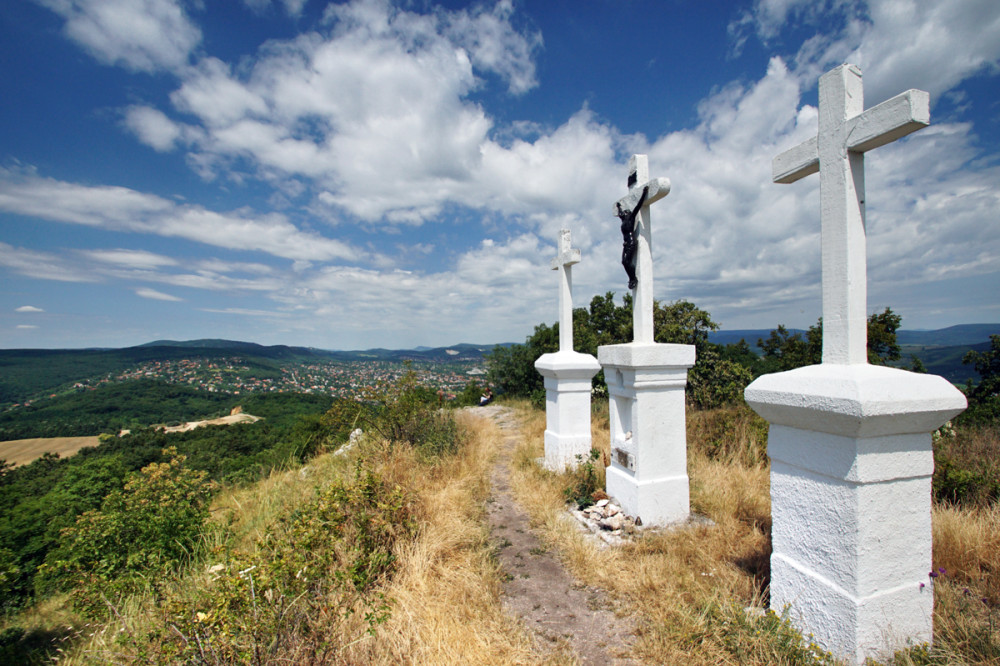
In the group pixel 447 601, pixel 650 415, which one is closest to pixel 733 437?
pixel 650 415

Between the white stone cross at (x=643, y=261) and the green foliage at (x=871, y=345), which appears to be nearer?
the white stone cross at (x=643, y=261)

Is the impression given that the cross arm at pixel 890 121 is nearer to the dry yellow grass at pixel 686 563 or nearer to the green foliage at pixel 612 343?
the dry yellow grass at pixel 686 563

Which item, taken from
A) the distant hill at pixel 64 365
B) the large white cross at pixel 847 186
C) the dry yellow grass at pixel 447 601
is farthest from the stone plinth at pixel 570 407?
→ the distant hill at pixel 64 365

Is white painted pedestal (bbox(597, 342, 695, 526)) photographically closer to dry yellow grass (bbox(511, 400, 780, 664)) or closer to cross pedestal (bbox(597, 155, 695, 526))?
cross pedestal (bbox(597, 155, 695, 526))

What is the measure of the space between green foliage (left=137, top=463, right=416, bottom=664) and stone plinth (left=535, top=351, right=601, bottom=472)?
9.77 feet

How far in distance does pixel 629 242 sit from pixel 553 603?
366 centimetres

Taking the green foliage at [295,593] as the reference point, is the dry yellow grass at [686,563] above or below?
below

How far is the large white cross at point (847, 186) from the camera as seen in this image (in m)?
2.27

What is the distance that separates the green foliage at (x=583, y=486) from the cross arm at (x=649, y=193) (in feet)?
10.5

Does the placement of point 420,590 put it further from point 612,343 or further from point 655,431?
point 612,343

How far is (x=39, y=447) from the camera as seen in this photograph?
20.7 meters

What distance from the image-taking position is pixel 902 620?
6.97 feet

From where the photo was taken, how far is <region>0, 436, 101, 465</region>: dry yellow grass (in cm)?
1927

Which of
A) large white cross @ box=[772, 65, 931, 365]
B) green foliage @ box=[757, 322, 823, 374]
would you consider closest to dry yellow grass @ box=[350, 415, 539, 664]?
large white cross @ box=[772, 65, 931, 365]
